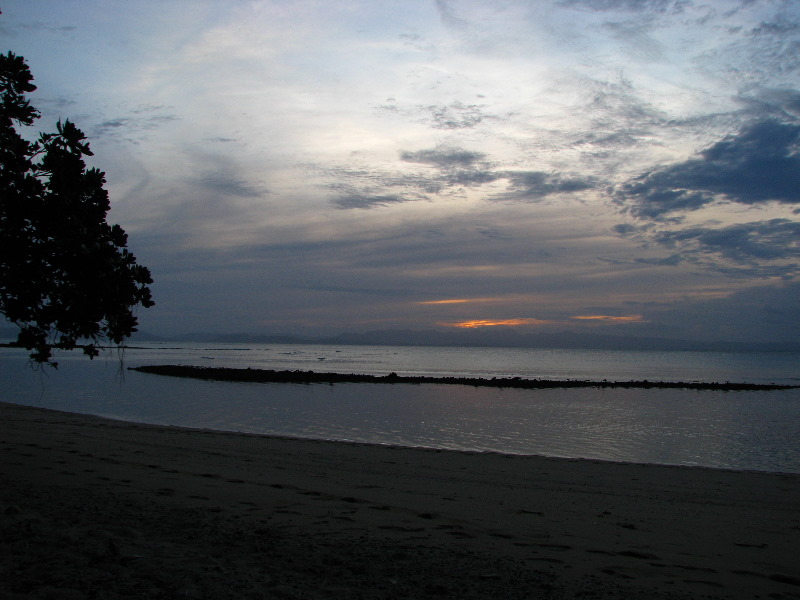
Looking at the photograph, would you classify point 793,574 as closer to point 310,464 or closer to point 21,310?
point 310,464

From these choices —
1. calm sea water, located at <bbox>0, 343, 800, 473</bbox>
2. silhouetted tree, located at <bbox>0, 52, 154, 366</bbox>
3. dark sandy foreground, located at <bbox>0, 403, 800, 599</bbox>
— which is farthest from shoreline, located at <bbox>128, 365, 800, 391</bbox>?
silhouetted tree, located at <bbox>0, 52, 154, 366</bbox>

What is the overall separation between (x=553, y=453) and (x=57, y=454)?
1422 centimetres

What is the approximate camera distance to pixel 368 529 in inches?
299

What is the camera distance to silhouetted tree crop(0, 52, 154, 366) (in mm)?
8562

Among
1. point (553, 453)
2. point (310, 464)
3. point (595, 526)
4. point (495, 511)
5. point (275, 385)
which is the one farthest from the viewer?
point (275, 385)

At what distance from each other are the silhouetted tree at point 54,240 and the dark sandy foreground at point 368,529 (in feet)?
8.92

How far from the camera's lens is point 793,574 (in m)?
6.75

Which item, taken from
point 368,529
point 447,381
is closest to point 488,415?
point 368,529

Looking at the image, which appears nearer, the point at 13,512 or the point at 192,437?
the point at 13,512

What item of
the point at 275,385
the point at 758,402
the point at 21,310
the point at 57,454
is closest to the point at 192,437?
the point at 57,454

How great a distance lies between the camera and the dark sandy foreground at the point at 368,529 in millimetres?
5555

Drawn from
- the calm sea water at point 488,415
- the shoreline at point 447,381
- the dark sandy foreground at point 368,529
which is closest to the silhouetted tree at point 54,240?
the dark sandy foreground at point 368,529

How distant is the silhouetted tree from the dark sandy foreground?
8.92 feet

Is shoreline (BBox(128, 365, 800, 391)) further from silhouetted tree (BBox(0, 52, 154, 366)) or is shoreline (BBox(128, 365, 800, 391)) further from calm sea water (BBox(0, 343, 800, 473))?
silhouetted tree (BBox(0, 52, 154, 366))
